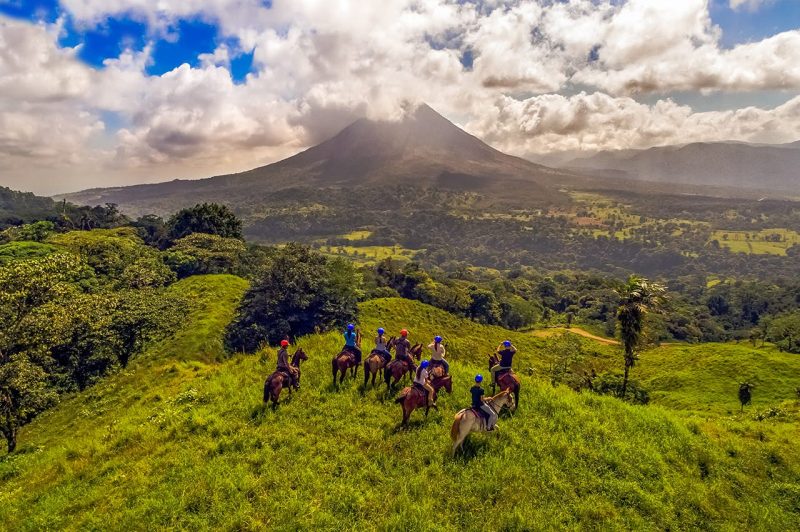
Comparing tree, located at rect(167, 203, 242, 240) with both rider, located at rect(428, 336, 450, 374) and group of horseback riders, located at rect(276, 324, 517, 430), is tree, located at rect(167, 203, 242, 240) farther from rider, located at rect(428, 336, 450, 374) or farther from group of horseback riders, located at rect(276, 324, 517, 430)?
rider, located at rect(428, 336, 450, 374)

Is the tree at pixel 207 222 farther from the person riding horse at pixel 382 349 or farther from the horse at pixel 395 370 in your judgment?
the horse at pixel 395 370

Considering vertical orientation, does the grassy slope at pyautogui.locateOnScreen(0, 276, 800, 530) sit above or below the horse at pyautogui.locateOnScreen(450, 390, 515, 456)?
below

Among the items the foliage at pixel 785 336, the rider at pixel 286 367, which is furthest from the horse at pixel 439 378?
the foliage at pixel 785 336

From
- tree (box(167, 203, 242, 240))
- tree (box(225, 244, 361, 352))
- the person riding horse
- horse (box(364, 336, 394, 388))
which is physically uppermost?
tree (box(167, 203, 242, 240))

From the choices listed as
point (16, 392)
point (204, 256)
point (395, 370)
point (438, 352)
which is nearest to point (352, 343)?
point (395, 370)

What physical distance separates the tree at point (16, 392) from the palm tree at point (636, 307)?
42.2 m

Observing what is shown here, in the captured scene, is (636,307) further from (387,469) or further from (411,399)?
(387,469)

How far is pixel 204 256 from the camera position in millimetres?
77938

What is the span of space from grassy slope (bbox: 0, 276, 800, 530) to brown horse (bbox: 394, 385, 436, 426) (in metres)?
0.58

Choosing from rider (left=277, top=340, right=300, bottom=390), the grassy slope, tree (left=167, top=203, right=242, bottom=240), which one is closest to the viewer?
the grassy slope

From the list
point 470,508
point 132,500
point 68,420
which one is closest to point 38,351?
point 68,420

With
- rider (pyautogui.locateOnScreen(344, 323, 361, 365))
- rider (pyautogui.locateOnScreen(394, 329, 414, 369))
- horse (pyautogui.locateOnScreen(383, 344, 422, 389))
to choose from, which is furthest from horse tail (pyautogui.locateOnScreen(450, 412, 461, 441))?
rider (pyautogui.locateOnScreen(344, 323, 361, 365))

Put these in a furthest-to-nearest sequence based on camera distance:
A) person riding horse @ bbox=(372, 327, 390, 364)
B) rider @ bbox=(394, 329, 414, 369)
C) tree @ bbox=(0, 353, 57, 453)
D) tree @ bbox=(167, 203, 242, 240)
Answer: tree @ bbox=(167, 203, 242, 240) < tree @ bbox=(0, 353, 57, 453) < person riding horse @ bbox=(372, 327, 390, 364) < rider @ bbox=(394, 329, 414, 369)

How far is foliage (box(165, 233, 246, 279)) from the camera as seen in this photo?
75500 millimetres
